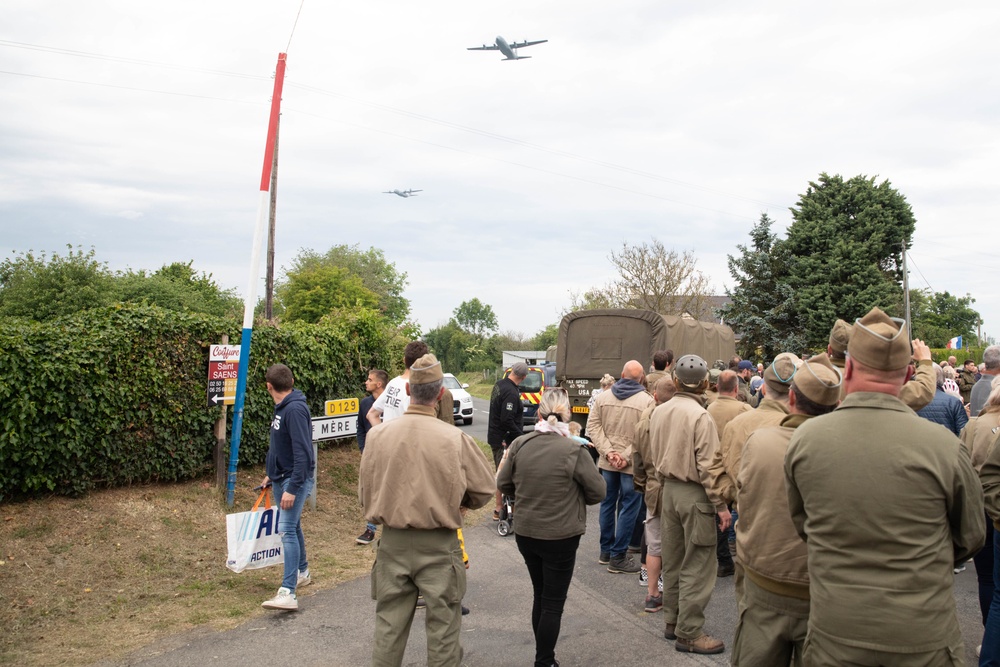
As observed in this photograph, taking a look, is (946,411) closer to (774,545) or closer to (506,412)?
(774,545)

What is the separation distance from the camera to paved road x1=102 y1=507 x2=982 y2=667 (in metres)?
5.39

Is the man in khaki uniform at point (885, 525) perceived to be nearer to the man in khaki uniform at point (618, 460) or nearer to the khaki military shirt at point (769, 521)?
the khaki military shirt at point (769, 521)

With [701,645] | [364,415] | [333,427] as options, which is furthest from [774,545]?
[333,427]

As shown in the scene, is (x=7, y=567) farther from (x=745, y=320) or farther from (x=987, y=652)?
(x=745, y=320)

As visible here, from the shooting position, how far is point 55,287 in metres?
31.6

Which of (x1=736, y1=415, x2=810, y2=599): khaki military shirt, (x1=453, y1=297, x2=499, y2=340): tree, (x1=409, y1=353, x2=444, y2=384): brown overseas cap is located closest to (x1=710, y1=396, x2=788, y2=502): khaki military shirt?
(x1=736, y1=415, x2=810, y2=599): khaki military shirt

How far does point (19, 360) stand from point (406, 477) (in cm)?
531

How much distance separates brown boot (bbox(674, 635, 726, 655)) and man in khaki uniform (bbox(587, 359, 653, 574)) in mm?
2042

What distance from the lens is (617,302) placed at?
1596 inches

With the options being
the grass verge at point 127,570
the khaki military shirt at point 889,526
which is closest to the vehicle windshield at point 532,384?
the grass verge at point 127,570

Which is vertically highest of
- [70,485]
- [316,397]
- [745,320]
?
[745,320]

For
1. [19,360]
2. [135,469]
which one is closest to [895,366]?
[19,360]

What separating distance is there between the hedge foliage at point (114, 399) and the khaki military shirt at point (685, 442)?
5.94 meters

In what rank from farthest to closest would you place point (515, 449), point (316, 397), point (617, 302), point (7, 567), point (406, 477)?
point (617, 302), point (316, 397), point (7, 567), point (515, 449), point (406, 477)
